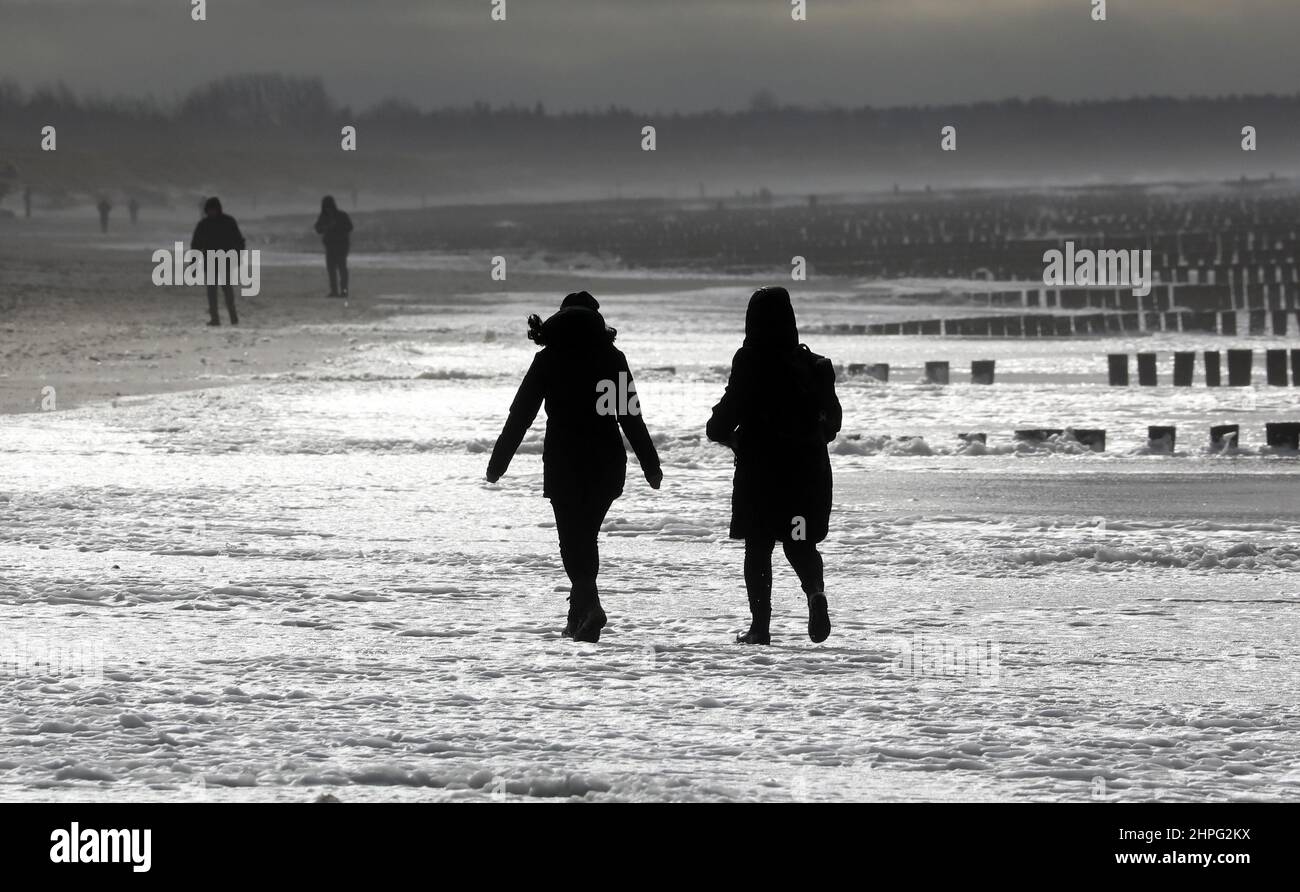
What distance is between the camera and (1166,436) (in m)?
13.0

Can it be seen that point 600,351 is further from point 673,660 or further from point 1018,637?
point 1018,637

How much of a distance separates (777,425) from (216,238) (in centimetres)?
2000

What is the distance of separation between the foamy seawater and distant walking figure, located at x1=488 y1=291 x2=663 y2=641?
Answer: 403 mm

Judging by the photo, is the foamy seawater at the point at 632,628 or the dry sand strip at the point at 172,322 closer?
the foamy seawater at the point at 632,628

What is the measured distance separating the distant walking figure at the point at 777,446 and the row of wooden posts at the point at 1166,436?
→ 246 inches

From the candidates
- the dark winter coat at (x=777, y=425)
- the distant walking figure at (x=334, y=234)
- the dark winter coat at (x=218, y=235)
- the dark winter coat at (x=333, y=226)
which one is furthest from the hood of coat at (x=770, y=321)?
the dark winter coat at (x=333, y=226)

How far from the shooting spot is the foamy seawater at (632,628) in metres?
5.43

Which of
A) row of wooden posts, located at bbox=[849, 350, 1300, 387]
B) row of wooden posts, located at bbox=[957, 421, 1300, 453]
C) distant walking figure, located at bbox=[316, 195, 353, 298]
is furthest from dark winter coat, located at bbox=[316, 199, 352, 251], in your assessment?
row of wooden posts, located at bbox=[957, 421, 1300, 453]

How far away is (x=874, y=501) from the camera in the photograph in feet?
35.4

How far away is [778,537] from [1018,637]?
100cm

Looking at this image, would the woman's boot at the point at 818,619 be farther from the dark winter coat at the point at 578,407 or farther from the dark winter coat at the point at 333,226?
the dark winter coat at the point at 333,226

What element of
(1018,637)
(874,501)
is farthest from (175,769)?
(874,501)

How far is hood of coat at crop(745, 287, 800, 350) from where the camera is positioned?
6.84 metres
